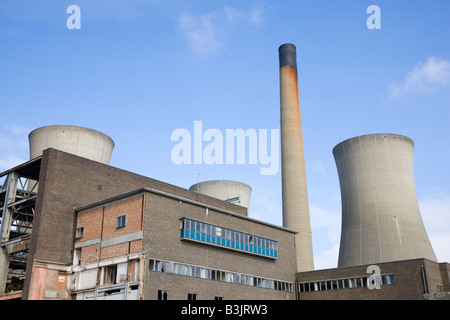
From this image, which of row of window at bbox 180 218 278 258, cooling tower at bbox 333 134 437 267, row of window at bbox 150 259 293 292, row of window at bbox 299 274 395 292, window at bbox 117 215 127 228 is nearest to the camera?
row of window at bbox 150 259 293 292

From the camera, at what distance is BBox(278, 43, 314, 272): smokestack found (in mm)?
49625

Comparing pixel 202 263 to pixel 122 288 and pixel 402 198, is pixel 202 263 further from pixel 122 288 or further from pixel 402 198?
pixel 402 198

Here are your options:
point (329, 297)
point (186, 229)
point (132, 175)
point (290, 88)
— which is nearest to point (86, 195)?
point (132, 175)

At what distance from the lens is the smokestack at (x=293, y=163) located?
4962cm

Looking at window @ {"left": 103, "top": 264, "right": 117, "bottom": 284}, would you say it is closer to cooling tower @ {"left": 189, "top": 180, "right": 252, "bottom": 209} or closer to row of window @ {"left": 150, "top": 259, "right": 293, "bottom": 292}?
row of window @ {"left": 150, "top": 259, "right": 293, "bottom": 292}

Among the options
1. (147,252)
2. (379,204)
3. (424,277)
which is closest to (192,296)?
(147,252)

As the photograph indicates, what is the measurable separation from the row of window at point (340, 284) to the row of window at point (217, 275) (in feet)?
4.86

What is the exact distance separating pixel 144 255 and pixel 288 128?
2772 centimetres

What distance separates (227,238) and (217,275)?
9.78ft

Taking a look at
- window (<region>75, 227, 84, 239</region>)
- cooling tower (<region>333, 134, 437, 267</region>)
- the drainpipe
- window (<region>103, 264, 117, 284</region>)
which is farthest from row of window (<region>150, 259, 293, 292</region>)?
the drainpipe

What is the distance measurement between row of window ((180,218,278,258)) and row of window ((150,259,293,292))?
6.51 feet

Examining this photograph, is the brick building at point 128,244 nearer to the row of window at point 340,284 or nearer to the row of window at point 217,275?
the row of window at point 217,275

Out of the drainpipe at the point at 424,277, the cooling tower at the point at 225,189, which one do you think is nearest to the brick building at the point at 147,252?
the drainpipe at the point at 424,277

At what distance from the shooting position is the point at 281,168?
52.6 metres
